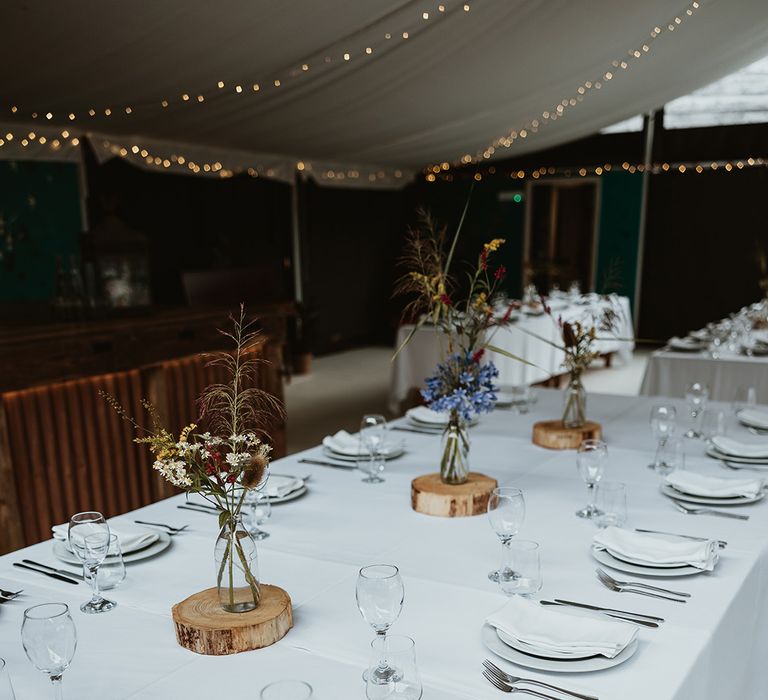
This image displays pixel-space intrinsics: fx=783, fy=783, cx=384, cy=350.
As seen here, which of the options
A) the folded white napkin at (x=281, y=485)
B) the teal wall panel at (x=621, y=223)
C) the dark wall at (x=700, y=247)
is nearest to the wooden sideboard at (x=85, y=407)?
the folded white napkin at (x=281, y=485)

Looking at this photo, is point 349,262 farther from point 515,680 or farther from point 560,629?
point 515,680

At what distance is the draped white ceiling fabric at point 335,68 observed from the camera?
12.4 ft

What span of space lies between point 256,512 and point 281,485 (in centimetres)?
20

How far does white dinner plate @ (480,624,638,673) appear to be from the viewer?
1.25 m

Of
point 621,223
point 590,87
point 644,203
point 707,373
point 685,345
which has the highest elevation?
point 590,87

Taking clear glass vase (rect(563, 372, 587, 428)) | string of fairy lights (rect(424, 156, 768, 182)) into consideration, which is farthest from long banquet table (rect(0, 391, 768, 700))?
string of fairy lights (rect(424, 156, 768, 182))

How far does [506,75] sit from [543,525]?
4.73m

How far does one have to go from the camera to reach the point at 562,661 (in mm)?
1278

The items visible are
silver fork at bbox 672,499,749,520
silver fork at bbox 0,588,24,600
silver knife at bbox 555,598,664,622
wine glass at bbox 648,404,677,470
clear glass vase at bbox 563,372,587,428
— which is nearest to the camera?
silver knife at bbox 555,598,664,622

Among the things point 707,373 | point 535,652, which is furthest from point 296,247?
point 535,652

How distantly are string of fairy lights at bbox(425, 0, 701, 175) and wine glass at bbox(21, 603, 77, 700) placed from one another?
10.8 ft

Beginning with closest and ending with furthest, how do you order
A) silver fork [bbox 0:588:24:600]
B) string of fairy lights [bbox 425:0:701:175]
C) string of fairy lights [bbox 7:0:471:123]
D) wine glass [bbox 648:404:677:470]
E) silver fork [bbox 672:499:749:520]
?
silver fork [bbox 0:588:24:600] < silver fork [bbox 672:499:749:520] < wine glass [bbox 648:404:677:470] < string of fairy lights [bbox 7:0:471:123] < string of fairy lights [bbox 425:0:701:175]

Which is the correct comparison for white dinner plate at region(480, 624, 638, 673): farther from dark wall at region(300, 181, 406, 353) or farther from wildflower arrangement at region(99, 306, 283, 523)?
dark wall at region(300, 181, 406, 353)

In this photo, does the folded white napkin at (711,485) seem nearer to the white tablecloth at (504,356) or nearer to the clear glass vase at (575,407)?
the clear glass vase at (575,407)
